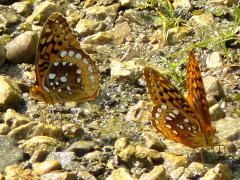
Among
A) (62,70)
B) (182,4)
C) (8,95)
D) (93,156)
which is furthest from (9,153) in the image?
(182,4)

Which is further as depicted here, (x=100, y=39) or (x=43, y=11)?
(x=43, y=11)

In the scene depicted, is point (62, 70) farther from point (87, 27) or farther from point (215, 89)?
point (215, 89)

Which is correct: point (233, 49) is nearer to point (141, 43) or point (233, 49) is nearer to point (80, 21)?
point (141, 43)

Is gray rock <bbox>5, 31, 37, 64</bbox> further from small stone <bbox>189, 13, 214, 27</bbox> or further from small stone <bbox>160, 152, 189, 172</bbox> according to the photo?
small stone <bbox>160, 152, 189, 172</bbox>

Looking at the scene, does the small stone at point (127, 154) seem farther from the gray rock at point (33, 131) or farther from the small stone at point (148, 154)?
the gray rock at point (33, 131)

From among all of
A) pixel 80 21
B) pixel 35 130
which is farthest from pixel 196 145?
pixel 80 21

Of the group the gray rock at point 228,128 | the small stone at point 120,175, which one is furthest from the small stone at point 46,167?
the gray rock at point 228,128
